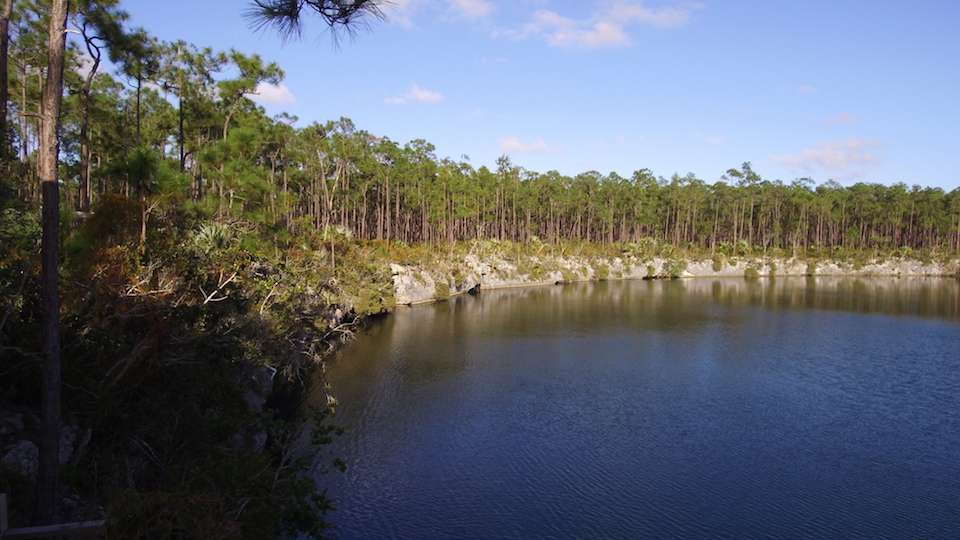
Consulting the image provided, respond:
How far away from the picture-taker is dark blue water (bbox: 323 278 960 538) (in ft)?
47.7

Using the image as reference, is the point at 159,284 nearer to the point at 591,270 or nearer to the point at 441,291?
the point at 441,291

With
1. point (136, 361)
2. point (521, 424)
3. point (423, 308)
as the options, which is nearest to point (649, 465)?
point (521, 424)

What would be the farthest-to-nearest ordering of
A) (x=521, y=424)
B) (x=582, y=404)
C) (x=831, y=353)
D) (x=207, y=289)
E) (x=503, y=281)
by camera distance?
(x=503, y=281), (x=831, y=353), (x=582, y=404), (x=521, y=424), (x=207, y=289)

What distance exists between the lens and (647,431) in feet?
65.6

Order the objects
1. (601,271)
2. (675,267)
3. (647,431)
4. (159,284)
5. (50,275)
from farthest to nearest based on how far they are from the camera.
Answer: (675,267), (601,271), (647,431), (159,284), (50,275)

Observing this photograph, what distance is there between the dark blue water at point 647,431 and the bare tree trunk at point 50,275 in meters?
6.87

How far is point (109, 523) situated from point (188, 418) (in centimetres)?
444

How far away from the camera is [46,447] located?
823 centimetres

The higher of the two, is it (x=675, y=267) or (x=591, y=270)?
(x=675, y=267)

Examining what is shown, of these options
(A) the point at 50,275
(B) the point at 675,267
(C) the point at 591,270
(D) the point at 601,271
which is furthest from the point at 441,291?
(A) the point at 50,275

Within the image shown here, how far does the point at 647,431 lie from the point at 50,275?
17239mm

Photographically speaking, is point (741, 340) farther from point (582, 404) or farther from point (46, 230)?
point (46, 230)

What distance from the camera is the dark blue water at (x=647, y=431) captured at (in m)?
14.5

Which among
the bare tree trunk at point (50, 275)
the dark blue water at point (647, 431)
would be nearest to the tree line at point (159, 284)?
the bare tree trunk at point (50, 275)
